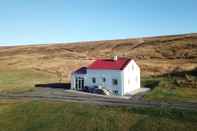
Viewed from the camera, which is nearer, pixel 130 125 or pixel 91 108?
pixel 130 125

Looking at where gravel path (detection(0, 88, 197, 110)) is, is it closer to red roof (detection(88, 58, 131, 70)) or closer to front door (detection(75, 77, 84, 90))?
front door (detection(75, 77, 84, 90))

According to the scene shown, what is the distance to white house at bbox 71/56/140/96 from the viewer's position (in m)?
53.1

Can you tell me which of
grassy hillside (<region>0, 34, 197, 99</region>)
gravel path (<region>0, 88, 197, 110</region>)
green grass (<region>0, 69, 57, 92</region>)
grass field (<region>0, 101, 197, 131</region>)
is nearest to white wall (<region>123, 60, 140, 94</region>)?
grassy hillside (<region>0, 34, 197, 99</region>)

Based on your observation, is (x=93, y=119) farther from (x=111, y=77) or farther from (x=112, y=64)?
(x=112, y=64)

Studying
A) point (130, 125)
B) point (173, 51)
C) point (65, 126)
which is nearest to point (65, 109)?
point (65, 126)

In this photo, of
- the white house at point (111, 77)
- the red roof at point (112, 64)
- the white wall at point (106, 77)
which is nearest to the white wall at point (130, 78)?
the white house at point (111, 77)

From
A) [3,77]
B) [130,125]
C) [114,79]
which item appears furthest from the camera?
[3,77]

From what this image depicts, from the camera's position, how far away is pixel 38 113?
38.0 m

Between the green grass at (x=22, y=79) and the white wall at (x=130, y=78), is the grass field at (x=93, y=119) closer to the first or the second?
the white wall at (x=130, y=78)

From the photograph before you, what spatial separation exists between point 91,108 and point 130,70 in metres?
19.5

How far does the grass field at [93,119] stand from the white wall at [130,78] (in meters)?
15.5

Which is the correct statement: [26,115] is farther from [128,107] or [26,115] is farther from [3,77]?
[3,77]

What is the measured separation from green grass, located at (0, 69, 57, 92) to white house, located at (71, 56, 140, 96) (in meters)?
11.6

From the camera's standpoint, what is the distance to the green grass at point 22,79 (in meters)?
63.1
